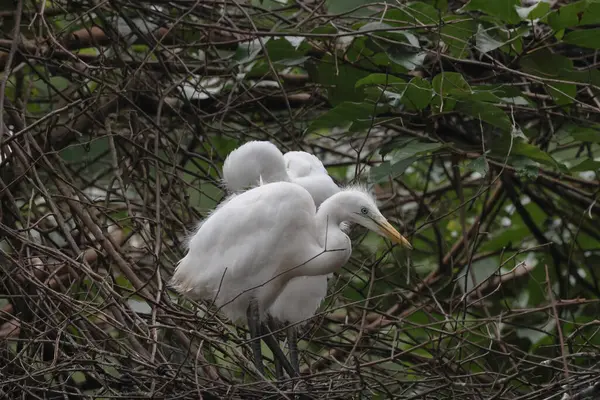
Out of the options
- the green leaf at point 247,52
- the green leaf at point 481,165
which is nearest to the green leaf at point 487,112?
the green leaf at point 481,165

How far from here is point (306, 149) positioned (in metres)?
3.86

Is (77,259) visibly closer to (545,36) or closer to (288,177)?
(288,177)

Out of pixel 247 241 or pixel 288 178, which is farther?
pixel 288 178

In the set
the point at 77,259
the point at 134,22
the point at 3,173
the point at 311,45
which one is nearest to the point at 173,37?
the point at 134,22

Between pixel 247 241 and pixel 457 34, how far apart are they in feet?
3.29

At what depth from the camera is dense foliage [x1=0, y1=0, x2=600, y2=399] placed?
265 centimetres

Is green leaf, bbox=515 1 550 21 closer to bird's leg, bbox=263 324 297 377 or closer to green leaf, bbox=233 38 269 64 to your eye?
green leaf, bbox=233 38 269 64

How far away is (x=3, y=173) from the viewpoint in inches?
124

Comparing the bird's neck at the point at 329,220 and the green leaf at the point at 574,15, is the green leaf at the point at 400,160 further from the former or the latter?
the green leaf at the point at 574,15

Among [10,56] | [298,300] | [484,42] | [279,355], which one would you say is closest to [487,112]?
[484,42]

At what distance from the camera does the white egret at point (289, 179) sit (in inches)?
124

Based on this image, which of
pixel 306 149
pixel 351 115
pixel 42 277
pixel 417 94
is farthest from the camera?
pixel 306 149

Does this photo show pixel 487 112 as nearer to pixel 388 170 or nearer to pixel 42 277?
pixel 388 170

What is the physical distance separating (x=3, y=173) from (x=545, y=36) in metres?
1.68
